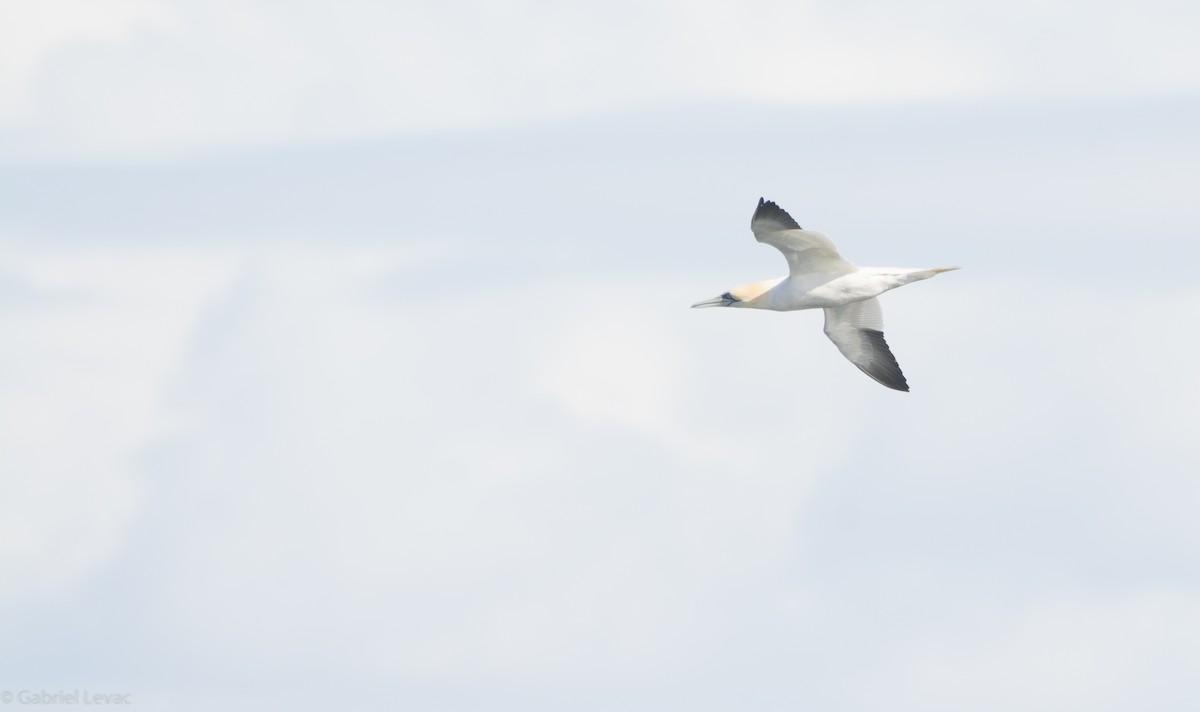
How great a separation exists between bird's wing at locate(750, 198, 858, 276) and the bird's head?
1.12m

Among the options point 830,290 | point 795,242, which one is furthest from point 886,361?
point 795,242

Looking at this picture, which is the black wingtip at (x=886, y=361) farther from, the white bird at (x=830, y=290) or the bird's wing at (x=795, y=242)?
the bird's wing at (x=795, y=242)

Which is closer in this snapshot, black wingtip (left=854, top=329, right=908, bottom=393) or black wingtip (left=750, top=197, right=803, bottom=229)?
black wingtip (left=750, top=197, right=803, bottom=229)

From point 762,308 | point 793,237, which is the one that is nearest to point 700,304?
point 762,308

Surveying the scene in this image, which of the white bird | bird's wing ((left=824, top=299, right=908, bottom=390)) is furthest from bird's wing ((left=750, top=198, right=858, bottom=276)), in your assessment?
bird's wing ((left=824, top=299, right=908, bottom=390))

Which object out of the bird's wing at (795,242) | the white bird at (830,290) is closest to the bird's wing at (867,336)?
the white bird at (830,290)

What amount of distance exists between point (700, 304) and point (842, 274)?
11.1 ft

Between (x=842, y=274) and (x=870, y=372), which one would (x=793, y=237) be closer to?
(x=842, y=274)

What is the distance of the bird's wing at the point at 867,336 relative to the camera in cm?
3797

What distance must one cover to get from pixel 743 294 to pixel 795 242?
257 centimetres

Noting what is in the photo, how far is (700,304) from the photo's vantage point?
1510 inches

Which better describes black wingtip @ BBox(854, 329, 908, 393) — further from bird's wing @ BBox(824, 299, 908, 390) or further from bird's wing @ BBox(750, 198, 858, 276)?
bird's wing @ BBox(750, 198, 858, 276)

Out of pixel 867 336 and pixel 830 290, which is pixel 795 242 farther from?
pixel 867 336

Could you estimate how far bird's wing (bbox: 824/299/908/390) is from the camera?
38.0 meters
